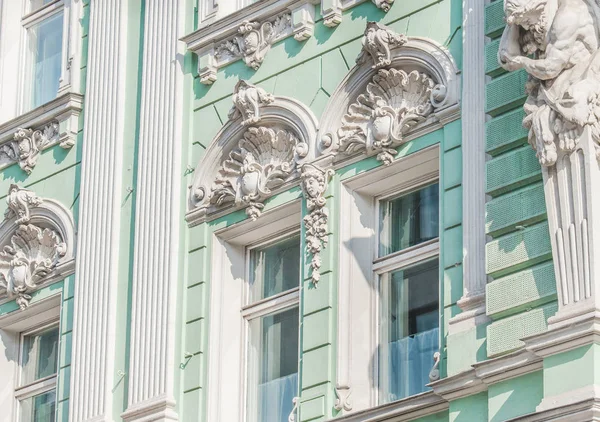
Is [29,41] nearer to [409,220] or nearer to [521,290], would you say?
[409,220]

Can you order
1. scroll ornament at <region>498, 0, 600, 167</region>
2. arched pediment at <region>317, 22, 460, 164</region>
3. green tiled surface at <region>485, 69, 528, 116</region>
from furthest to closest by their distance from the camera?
arched pediment at <region>317, 22, 460, 164</region> → green tiled surface at <region>485, 69, 528, 116</region> → scroll ornament at <region>498, 0, 600, 167</region>

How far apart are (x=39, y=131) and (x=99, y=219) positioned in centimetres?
190

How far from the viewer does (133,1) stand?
76.7 feet

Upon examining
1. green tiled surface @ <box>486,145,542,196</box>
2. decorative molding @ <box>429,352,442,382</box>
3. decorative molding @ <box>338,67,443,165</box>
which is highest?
decorative molding @ <box>338,67,443,165</box>

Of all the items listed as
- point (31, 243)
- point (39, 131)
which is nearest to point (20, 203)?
point (31, 243)

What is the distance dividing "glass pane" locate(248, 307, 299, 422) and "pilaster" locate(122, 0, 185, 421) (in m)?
0.78

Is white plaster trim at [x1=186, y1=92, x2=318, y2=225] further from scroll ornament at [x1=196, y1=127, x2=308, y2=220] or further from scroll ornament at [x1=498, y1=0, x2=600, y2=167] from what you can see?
scroll ornament at [x1=498, y1=0, x2=600, y2=167]

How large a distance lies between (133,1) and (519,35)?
629 cm

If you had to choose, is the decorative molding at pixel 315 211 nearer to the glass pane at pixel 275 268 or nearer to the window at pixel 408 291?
the window at pixel 408 291

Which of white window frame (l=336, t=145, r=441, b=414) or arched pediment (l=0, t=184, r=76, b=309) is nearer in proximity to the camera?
white window frame (l=336, t=145, r=441, b=414)

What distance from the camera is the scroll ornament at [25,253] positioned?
23141mm

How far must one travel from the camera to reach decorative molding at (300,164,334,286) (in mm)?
20109

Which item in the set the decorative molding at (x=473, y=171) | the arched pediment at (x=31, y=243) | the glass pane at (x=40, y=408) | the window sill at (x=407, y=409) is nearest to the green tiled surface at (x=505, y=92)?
the decorative molding at (x=473, y=171)

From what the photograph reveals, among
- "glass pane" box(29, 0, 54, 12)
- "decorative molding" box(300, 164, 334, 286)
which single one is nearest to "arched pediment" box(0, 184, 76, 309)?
"glass pane" box(29, 0, 54, 12)
